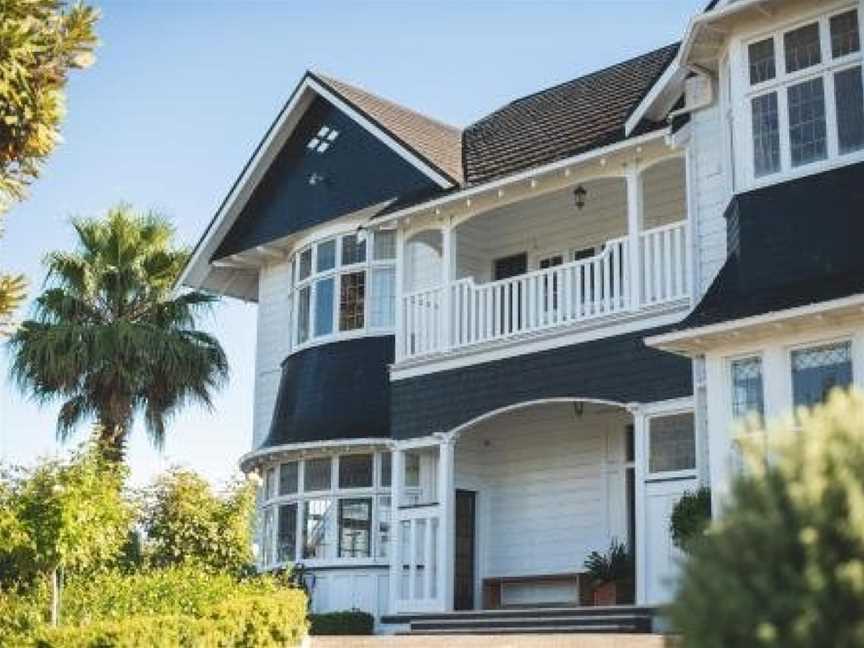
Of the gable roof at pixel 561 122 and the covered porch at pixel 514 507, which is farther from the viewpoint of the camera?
the gable roof at pixel 561 122

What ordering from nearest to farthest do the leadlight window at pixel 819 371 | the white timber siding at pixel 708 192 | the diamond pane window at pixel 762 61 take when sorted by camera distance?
1. the leadlight window at pixel 819 371
2. the diamond pane window at pixel 762 61
3. the white timber siding at pixel 708 192

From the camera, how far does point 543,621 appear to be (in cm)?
1691

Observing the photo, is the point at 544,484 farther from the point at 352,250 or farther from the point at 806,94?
the point at 806,94

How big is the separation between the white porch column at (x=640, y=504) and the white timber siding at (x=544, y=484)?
277 cm

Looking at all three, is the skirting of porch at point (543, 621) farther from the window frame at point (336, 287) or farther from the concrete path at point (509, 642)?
the window frame at point (336, 287)

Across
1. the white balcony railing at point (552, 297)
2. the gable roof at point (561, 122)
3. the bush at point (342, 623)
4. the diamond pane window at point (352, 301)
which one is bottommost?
the bush at point (342, 623)

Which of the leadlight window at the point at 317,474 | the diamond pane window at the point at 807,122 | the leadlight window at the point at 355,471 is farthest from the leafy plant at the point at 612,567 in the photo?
the diamond pane window at the point at 807,122

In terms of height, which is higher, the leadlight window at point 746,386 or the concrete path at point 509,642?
the leadlight window at point 746,386

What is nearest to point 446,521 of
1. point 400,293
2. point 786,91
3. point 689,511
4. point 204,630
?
point 400,293

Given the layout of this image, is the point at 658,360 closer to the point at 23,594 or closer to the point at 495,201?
the point at 495,201

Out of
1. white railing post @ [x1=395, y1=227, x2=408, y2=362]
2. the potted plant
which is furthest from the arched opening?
white railing post @ [x1=395, y1=227, x2=408, y2=362]

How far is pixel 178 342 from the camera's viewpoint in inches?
1098

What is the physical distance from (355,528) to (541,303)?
227 inches

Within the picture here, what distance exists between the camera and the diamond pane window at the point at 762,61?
49.7 ft
